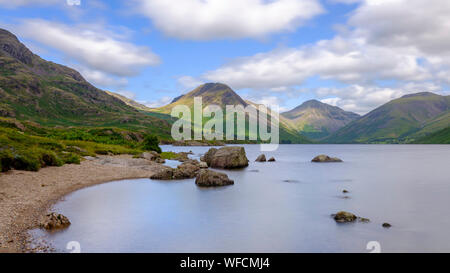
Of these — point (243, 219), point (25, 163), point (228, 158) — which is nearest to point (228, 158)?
point (228, 158)

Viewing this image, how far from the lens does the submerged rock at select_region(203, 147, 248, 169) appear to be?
64562 millimetres

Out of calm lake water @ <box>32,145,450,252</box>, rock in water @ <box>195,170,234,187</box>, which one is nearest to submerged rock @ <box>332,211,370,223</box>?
calm lake water @ <box>32,145,450,252</box>

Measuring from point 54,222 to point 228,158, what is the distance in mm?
47618

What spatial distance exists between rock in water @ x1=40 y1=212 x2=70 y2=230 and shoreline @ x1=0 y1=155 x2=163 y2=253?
64cm

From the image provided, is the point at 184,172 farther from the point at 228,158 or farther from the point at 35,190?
the point at 35,190

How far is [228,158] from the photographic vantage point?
212 ft

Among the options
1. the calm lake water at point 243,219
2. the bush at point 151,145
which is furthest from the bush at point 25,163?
the bush at point 151,145

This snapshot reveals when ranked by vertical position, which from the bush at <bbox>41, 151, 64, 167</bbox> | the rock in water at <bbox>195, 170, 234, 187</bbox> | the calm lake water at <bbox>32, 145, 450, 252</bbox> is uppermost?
the bush at <bbox>41, 151, 64, 167</bbox>

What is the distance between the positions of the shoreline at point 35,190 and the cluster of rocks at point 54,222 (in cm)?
61

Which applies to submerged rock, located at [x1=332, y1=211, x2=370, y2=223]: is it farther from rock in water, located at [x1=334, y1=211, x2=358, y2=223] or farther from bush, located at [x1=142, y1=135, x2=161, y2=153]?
bush, located at [x1=142, y1=135, x2=161, y2=153]

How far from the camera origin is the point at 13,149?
121 ft

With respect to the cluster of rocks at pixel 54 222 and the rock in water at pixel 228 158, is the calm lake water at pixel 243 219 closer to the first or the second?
the cluster of rocks at pixel 54 222
